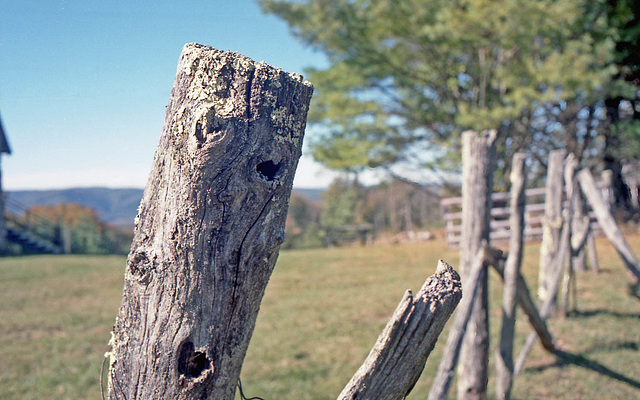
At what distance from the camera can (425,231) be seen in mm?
19969

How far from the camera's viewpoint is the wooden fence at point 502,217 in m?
14.7

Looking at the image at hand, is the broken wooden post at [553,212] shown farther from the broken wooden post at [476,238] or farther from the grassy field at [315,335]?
the broken wooden post at [476,238]

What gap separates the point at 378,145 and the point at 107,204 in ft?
61.7

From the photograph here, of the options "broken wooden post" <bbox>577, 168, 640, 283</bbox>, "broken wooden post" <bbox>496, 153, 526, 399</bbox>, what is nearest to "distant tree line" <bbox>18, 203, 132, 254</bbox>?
"broken wooden post" <bbox>577, 168, 640, 283</bbox>

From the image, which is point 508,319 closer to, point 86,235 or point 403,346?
point 403,346

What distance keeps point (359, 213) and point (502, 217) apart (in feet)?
29.1

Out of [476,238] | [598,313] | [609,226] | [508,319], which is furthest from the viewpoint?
[598,313]

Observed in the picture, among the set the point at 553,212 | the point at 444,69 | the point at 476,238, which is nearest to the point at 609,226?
the point at 553,212

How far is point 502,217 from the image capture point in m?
15.6

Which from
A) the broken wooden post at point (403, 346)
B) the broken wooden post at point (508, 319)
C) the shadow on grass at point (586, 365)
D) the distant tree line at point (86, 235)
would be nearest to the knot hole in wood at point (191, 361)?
the broken wooden post at point (403, 346)

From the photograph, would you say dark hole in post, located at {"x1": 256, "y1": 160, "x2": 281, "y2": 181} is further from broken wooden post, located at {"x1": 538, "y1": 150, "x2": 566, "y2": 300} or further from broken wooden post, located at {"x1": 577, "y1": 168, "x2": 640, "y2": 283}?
broken wooden post, located at {"x1": 538, "y1": 150, "x2": 566, "y2": 300}

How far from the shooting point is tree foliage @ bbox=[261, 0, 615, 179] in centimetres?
1159

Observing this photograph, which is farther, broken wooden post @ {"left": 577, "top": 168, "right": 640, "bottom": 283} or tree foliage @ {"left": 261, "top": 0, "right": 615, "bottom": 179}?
tree foliage @ {"left": 261, "top": 0, "right": 615, "bottom": 179}

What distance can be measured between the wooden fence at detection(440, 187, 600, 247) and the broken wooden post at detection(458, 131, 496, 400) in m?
11.1
